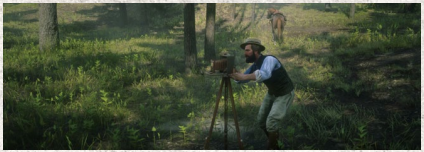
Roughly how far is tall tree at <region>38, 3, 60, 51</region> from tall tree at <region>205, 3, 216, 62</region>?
541cm

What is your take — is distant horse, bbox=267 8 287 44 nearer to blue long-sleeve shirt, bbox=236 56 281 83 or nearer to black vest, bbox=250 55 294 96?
black vest, bbox=250 55 294 96

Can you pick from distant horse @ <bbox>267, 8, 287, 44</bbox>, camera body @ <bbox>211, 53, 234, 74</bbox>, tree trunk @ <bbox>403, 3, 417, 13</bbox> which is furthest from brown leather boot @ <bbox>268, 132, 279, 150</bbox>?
tree trunk @ <bbox>403, 3, 417, 13</bbox>

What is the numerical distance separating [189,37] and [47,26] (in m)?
5.47

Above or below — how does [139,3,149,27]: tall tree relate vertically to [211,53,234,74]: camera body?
above

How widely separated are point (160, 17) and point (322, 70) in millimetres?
17659

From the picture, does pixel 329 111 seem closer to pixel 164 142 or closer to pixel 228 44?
pixel 164 142

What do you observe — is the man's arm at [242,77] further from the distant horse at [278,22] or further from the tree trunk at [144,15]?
the tree trunk at [144,15]

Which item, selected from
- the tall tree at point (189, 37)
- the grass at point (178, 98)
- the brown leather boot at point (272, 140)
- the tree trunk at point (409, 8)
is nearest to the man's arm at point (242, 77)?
the brown leather boot at point (272, 140)

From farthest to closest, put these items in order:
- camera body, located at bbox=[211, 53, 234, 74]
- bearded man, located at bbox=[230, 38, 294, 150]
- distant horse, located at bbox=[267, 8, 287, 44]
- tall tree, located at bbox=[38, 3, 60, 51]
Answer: distant horse, located at bbox=[267, 8, 287, 44] → tall tree, located at bbox=[38, 3, 60, 51] → bearded man, located at bbox=[230, 38, 294, 150] → camera body, located at bbox=[211, 53, 234, 74]

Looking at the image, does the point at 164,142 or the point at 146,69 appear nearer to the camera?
the point at 164,142

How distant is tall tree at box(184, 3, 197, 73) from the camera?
363 inches

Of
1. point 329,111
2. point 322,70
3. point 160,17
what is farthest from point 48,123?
point 160,17

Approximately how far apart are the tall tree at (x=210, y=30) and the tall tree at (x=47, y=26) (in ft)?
17.7

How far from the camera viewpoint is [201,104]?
22.1 ft
